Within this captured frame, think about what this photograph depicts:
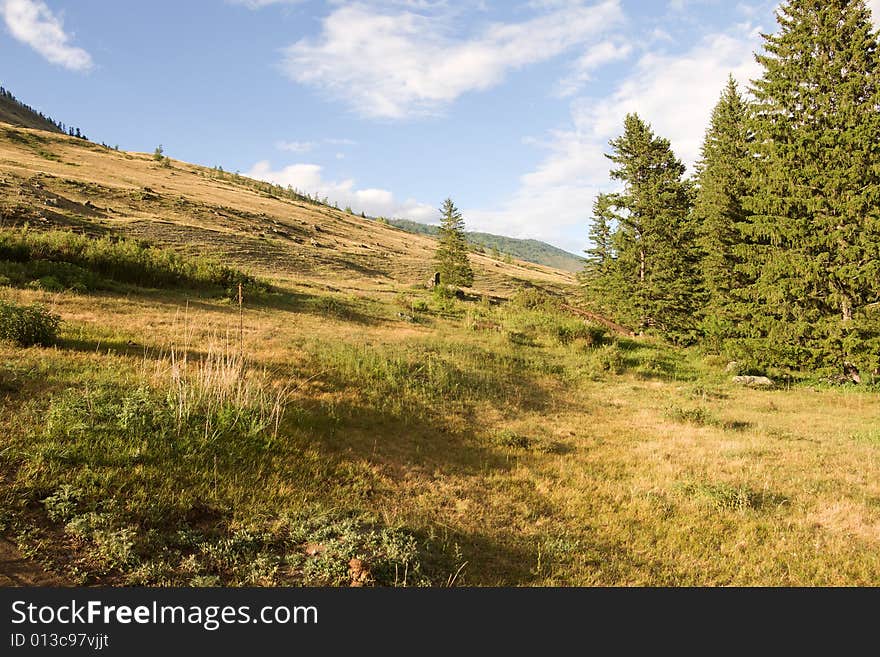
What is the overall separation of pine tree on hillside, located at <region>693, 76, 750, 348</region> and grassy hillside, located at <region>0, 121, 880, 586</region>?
5.91m

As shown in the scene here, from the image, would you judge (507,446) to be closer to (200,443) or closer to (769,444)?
(200,443)

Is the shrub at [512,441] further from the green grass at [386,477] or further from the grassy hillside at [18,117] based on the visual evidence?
the grassy hillside at [18,117]

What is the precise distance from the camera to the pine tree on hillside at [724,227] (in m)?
22.0

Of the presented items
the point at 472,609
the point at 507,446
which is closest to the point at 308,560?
the point at 472,609

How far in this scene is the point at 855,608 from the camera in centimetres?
423

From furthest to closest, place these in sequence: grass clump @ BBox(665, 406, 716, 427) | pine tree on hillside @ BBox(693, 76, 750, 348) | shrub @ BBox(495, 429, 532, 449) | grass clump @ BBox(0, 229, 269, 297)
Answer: pine tree on hillside @ BBox(693, 76, 750, 348) → grass clump @ BBox(0, 229, 269, 297) → grass clump @ BBox(665, 406, 716, 427) → shrub @ BBox(495, 429, 532, 449)

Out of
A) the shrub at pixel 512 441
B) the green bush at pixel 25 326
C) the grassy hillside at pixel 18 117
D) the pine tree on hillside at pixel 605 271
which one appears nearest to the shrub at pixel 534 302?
the pine tree on hillside at pixel 605 271

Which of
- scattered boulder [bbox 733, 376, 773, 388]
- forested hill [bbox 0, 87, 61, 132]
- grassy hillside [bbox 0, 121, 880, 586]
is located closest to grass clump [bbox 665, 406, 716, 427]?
grassy hillside [bbox 0, 121, 880, 586]

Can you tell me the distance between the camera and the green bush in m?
8.52

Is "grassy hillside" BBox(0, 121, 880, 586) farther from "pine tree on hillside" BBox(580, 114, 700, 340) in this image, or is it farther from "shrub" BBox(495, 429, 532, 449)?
"pine tree on hillside" BBox(580, 114, 700, 340)

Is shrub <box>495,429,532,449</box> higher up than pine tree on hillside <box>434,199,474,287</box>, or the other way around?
pine tree on hillside <box>434,199,474,287</box>

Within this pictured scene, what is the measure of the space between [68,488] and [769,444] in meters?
12.4

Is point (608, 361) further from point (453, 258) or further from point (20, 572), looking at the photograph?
point (453, 258)

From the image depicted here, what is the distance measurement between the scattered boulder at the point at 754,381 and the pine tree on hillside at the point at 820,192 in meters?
1.67
